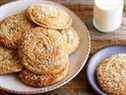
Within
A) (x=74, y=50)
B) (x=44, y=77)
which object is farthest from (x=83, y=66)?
(x=44, y=77)

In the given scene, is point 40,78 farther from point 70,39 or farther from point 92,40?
point 92,40

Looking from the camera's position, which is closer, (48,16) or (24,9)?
(48,16)

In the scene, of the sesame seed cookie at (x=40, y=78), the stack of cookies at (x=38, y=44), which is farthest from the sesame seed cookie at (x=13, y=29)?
the sesame seed cookie at (x=40, y=78)

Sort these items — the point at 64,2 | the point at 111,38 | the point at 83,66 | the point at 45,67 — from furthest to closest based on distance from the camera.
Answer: the point at 64,2, the point at 111,38, the point at 83,66, the point at 45,67

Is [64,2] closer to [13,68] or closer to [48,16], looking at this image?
[48,16]

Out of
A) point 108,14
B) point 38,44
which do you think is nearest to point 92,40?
point 108,14

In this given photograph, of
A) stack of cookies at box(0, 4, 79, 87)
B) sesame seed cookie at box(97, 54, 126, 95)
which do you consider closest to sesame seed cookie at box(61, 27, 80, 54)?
stack of cookies at box(0, 4, 79, 87)
